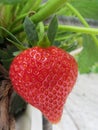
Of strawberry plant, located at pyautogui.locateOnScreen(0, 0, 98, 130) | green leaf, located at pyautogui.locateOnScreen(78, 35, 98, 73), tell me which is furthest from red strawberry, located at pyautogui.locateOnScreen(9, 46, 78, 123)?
green leaf, located at pyautogui.locateOnScreen(78, 35, 98, 73)

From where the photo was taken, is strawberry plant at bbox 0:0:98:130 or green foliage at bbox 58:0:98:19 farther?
green foliage at bbox 58:0:98:19

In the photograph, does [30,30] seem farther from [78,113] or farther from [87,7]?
[78,113]

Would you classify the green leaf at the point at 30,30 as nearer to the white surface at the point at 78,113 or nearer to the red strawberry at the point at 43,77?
the red strawberry at the point at 43,77

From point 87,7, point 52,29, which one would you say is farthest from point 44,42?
point 87,7

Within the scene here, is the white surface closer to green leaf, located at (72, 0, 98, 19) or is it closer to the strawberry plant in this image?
the strawberry plant

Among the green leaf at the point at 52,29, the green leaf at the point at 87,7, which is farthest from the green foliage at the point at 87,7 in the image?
the green leaf at the point at 52,29
